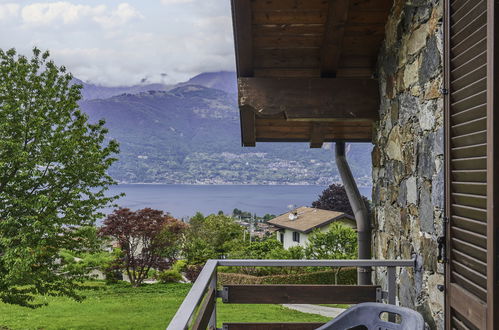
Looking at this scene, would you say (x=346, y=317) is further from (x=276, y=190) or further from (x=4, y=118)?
(x=276, y=190)

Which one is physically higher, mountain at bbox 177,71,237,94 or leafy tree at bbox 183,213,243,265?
mountain at bbox 177,71,237,94

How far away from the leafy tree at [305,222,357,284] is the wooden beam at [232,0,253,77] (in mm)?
11208

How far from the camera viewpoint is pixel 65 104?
8.68 m

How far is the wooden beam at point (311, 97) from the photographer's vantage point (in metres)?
3.30

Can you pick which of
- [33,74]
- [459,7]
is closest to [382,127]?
[459,7]

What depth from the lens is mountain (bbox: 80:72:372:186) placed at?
93.8 m

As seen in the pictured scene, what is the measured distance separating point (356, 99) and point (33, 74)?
751 centimetres

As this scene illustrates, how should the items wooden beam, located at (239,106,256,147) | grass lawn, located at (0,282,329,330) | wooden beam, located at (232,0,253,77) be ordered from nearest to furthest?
wooden beam, located at (232,0,253,77) → wooden beam, located at (239,106,256,147) → grass lawn, located at (0,282,329,330)

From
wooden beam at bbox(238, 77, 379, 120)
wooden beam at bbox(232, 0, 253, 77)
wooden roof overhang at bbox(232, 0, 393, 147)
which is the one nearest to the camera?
wooden beam at bbox(232, 0, 253, 77)

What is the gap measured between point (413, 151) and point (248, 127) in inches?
72.2

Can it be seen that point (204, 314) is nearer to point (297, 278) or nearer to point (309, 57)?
point (309, 57)

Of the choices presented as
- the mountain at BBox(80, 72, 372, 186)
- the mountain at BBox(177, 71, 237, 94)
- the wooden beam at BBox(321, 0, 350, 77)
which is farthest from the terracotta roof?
the mountain at BBox(177, 71, 237, 94)

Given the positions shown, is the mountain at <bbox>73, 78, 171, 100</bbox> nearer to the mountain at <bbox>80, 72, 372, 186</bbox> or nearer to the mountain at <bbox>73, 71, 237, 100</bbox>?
the mountain at <bbox>73, 71, 237, 100</bbox>

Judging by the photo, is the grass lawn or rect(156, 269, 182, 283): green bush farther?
rect(156, 269, 182, 283): green bush
